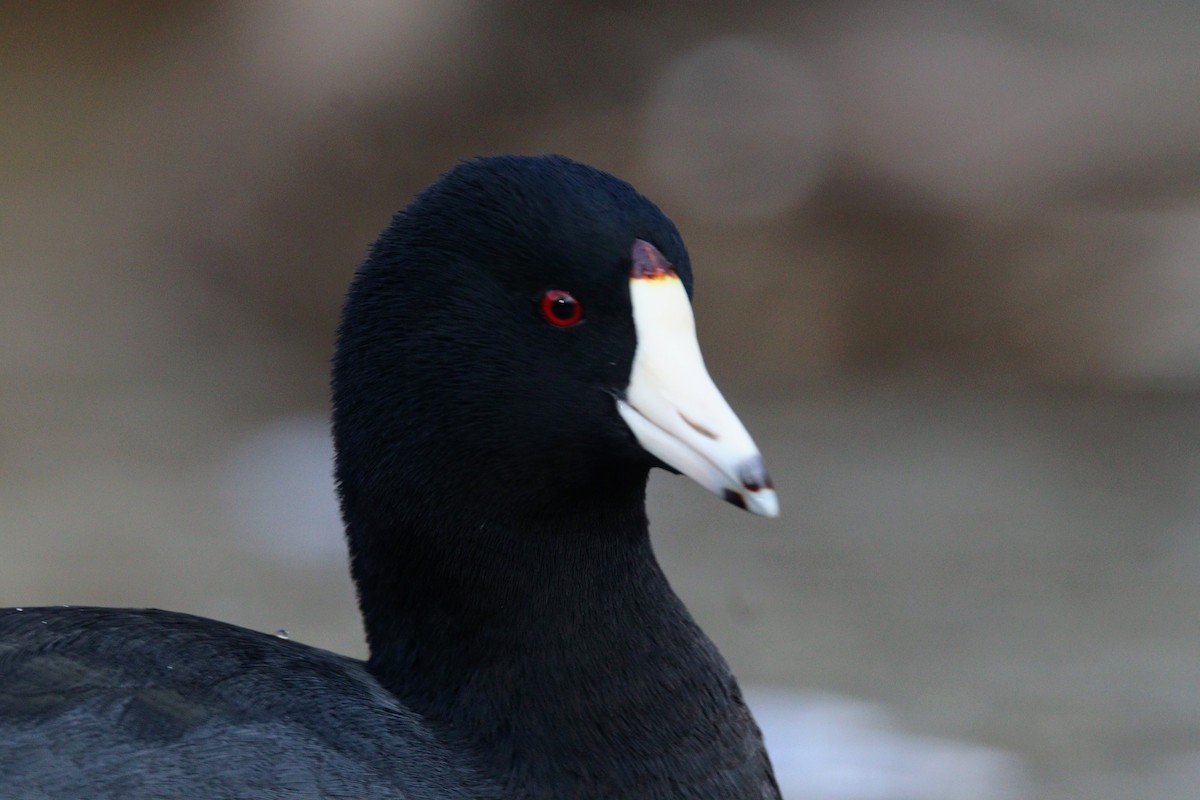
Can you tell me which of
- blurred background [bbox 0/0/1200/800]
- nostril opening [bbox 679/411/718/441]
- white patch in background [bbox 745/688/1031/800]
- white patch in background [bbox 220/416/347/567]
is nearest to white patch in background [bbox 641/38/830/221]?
blurred background [bbox 0/0/1200/800]

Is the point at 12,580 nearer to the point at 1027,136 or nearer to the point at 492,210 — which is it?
the point at 492,210

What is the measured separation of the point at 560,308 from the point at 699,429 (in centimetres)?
19

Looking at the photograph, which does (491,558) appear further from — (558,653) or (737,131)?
(737,131)

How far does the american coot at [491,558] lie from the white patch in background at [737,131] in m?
3.90

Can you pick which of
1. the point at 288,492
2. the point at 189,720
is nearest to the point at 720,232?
the point at 288,492

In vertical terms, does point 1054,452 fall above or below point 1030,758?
above

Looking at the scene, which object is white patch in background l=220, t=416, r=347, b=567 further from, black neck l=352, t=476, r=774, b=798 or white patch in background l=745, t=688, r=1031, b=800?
black neck l=352, t=476, r=774, b=798

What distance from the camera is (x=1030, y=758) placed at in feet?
10.6

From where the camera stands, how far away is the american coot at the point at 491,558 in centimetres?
145

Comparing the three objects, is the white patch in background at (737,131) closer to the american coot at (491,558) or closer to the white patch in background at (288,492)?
the white patch in background at (288,492)

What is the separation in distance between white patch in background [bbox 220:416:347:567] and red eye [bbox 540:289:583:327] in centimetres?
280

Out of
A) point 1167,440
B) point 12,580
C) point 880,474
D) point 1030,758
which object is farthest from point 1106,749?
point 12,580

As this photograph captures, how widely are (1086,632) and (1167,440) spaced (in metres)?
1.35

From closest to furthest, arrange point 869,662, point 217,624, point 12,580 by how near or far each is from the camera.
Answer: point 217,624 < point 869,662 < point 12,580
